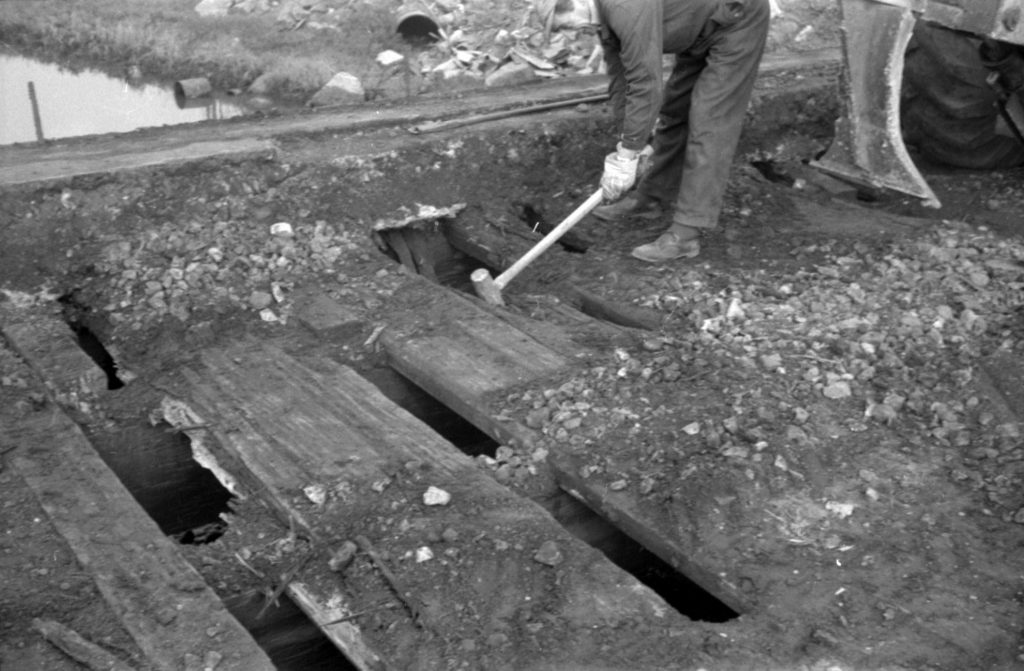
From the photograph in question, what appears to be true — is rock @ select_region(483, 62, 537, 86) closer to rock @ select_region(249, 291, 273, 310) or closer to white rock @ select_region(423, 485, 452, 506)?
rock @ select_region(249, 291, 273, 310)

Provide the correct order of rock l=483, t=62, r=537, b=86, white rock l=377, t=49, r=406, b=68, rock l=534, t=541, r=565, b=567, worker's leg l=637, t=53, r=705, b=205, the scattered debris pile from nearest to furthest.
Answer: rock l=534, t=541, r=565, b=567 < the scattered debris pile < worker's leg l=637, t=53, r=705, b=205 < rock l=483, t=62, r=537, b=86 < white rock l=377, t=49, r=406, b=68

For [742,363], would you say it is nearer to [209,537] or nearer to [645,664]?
[645,664]

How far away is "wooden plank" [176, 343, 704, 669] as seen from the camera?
2.69m

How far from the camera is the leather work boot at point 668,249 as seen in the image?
183 inches

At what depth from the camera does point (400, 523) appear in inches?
120

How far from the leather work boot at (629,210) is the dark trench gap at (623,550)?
200 cm

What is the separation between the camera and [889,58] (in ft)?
15.0

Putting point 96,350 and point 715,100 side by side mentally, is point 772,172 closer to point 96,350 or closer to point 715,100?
point 715,100

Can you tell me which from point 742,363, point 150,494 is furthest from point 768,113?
point 150,494

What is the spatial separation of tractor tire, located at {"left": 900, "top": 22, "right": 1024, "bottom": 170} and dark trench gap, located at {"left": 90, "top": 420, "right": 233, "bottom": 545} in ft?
11.9

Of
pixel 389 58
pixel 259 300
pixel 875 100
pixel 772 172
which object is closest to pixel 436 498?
pixel 259 300

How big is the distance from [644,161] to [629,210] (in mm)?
393

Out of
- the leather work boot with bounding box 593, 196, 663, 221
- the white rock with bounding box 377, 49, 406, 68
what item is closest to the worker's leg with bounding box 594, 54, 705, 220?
the leather work boot with bounding box 593, 196, 663, 221

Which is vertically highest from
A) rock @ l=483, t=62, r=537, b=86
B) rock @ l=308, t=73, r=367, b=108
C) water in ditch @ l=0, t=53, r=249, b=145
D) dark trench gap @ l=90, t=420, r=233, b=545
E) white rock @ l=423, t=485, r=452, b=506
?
white rock @ l=423, t=485, r=452, b=506
